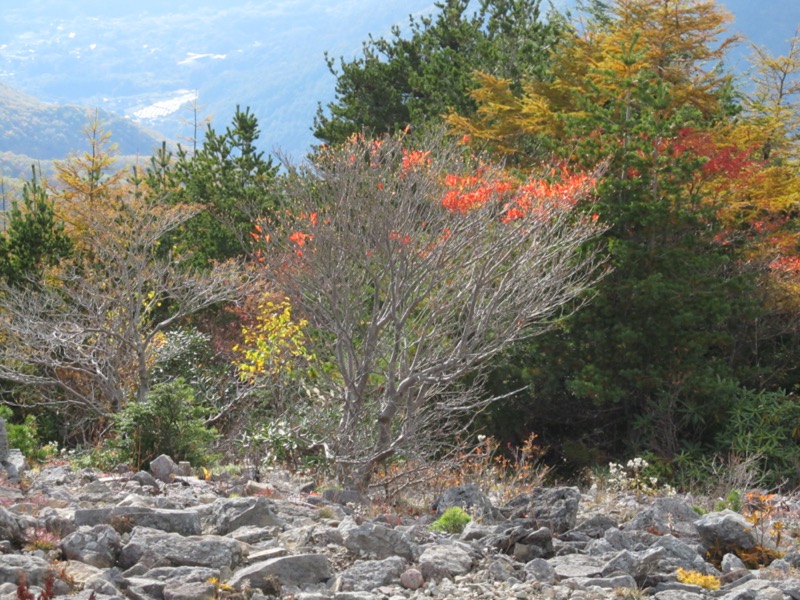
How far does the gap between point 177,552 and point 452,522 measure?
2.01 metres

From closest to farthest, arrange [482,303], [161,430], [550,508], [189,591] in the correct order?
1. [189,591]
2. [550,508]
3. [161,430]
4. [482,303]

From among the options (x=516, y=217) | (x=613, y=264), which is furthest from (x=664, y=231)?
(x=516, y=217)

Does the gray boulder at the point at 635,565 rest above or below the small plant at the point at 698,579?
above

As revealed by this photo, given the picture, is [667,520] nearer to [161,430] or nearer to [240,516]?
[240,516]

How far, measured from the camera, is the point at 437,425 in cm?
1142

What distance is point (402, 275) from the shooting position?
29.7 feet

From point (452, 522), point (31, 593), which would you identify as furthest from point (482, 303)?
point (31, 593)

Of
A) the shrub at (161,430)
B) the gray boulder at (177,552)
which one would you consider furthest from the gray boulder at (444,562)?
the shrub at (161,430)

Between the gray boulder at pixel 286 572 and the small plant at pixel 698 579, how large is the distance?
1.83 meters

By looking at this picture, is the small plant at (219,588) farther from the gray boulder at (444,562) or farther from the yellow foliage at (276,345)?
the yellow foliage at (276,345)

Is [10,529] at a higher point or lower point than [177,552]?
higher

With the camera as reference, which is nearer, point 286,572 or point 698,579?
point 286,572

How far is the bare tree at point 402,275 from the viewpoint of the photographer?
8883 mm

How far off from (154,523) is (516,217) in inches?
254
